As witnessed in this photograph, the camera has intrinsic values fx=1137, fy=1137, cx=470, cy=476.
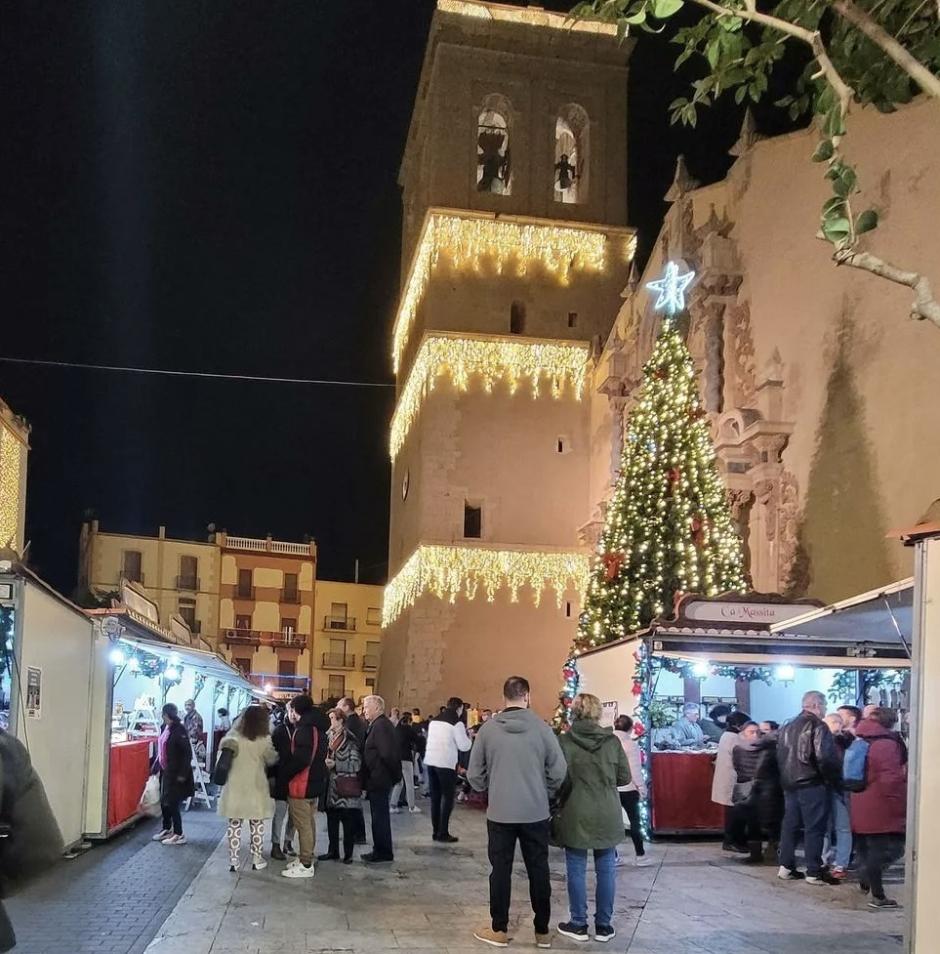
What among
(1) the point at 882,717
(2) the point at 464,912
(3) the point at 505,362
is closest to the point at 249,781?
(2) the point at 464,912

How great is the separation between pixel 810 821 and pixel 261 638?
5437cm

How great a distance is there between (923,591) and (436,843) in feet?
27.1

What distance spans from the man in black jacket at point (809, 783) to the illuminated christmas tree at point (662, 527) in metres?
7.99

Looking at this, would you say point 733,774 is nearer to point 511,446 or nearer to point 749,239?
point 749,239

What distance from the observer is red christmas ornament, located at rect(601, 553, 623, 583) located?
19641 mm

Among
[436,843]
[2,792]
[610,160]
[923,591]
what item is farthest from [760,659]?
[610,160]

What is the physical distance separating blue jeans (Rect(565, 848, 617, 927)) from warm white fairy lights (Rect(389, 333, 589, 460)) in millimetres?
26503

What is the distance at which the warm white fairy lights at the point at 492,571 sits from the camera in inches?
1283

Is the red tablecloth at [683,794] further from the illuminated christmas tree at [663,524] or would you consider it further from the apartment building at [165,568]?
the apartment building at [165,568]

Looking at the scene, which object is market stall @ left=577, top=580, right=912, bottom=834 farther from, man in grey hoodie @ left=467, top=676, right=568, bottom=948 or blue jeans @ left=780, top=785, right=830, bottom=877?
man in grey hoodie @ left=467, top=676, right=568, bottom=948

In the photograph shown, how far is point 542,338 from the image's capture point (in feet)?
112

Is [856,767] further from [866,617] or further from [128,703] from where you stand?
[128,703]

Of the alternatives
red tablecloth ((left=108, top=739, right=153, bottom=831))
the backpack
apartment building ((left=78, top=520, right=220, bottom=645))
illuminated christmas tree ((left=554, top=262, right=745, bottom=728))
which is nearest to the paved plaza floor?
the backpack

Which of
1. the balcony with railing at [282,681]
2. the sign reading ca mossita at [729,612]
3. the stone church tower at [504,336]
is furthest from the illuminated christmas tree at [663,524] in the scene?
the balcony with railing at [282,681]
